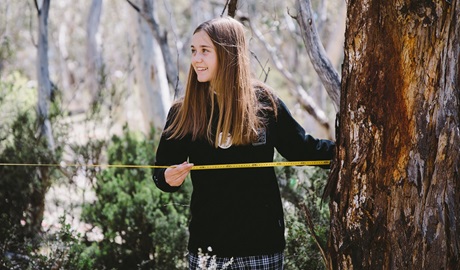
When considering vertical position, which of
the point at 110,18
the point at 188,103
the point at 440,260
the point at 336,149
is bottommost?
the point at 440,260

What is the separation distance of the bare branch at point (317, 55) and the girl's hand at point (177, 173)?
1.02 meters

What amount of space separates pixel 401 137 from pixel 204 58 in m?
0.92

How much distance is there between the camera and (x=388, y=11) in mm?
2488

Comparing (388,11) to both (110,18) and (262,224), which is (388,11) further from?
(110,18)

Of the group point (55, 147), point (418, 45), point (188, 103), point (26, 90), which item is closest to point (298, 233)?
point (188, 103)

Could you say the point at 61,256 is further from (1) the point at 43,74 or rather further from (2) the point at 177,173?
(1) the point at 43,74

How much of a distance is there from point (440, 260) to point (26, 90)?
9627mm

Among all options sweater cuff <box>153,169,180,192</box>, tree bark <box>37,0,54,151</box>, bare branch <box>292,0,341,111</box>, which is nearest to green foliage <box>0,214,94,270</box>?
sweater cuff <box>153,169,180,192</box>

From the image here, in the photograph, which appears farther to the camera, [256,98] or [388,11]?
[256,98]

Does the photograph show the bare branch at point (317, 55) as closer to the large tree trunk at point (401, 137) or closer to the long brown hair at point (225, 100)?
the long brown hair at point (225, 100)

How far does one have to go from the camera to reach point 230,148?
289 centimetres

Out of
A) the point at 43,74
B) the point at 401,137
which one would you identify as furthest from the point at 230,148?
the point at 43,74

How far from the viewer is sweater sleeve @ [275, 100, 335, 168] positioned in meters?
2.92

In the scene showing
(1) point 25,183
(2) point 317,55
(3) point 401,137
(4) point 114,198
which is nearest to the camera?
(3) point 401,137
